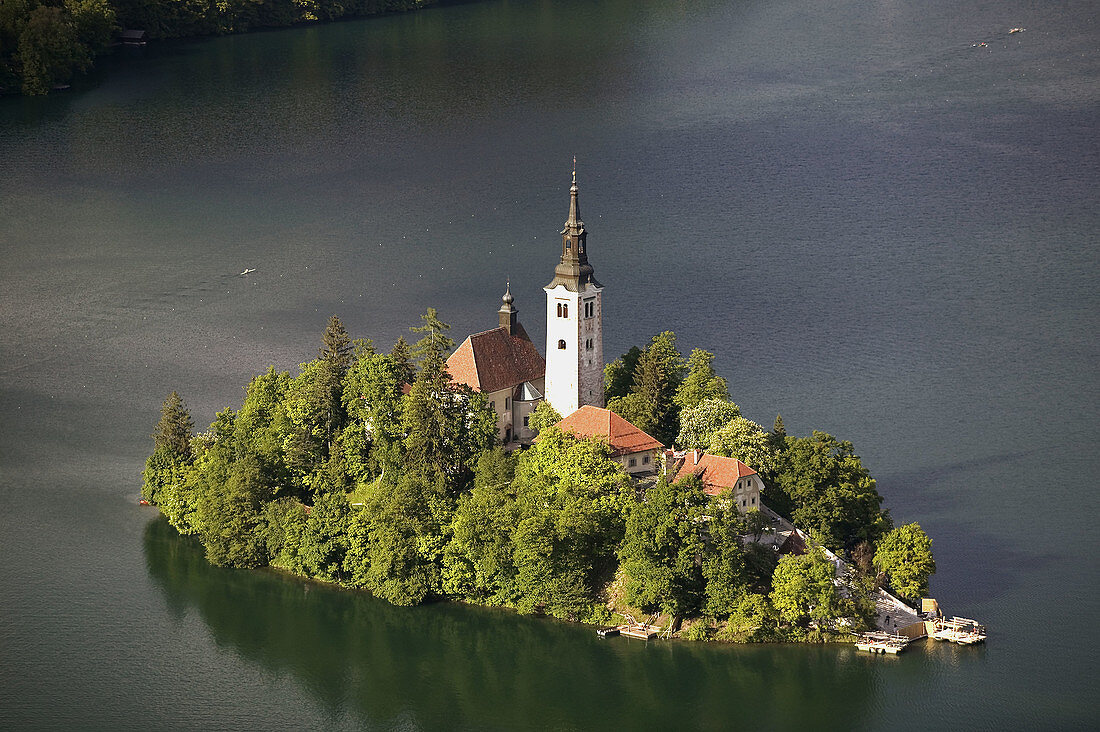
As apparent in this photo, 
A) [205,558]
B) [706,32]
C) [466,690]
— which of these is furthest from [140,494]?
[706,32]

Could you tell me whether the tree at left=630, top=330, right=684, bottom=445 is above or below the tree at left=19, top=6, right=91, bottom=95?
below

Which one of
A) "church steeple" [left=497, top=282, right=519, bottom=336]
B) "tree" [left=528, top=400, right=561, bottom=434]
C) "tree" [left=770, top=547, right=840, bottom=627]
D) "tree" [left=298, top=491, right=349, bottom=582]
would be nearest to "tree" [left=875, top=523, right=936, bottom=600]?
"tree" [left=770, top=547, right=840, bottom=627]

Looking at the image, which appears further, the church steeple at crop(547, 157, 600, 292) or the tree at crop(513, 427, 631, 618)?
the church steeple at crop(547, 157, 600, 292)

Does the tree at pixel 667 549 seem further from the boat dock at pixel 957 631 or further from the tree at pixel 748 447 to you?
the boat dock at pixel 957 631

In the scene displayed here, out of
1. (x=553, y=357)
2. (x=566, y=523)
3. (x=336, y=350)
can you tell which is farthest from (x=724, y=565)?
(x=336, y=350)

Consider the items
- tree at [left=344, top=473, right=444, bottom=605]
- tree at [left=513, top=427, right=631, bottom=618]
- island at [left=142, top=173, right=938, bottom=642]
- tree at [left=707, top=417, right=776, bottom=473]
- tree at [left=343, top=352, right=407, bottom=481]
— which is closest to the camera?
island at [left=142, top=173, right=938, bottom=642]

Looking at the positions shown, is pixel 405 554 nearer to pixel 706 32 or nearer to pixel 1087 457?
pixel 1087 457

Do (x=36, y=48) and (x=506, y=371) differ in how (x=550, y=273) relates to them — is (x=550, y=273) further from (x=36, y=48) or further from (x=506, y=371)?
(x=36, y=48)

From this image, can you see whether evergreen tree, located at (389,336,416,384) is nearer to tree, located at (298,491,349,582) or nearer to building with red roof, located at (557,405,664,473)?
tree, located at (298,491,349,582)
